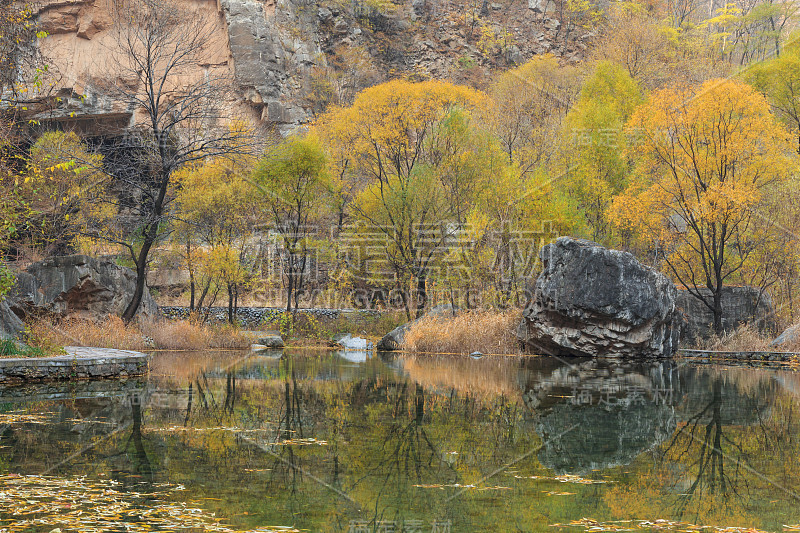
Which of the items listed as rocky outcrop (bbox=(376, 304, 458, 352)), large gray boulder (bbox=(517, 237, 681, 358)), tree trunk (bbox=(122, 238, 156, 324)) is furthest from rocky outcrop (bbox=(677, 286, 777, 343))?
tree trunk (bbox=(122, 238, 156, 324))

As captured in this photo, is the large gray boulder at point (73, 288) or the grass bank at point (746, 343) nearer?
the large gray boulder at point (73, 288)

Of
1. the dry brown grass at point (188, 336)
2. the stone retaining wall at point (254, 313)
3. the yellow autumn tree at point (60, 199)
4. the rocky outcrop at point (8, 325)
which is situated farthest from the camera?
the stone retaining wall at point (254, 313)

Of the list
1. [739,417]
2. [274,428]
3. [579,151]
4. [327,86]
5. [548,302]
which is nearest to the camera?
[274,428]

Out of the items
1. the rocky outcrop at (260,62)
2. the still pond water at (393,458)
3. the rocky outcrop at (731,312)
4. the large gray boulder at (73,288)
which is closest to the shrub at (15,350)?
the still pond water at (393,458)

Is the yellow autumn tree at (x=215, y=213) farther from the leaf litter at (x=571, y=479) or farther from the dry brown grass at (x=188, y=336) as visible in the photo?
the leaf litter at (x=571, y=479)

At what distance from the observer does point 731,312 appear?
72.4 feet

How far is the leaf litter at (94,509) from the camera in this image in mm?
4066

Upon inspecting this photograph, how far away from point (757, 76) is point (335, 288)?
22.4 m

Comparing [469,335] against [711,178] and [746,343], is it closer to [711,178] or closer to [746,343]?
[746,343]

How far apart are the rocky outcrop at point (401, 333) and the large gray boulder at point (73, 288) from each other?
8411 mm

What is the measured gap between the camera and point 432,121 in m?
29.0

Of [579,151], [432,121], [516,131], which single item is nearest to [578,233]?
[579,151]

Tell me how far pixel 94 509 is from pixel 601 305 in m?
16.9

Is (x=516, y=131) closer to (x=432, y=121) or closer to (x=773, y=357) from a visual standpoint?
(x=432, y=121)
